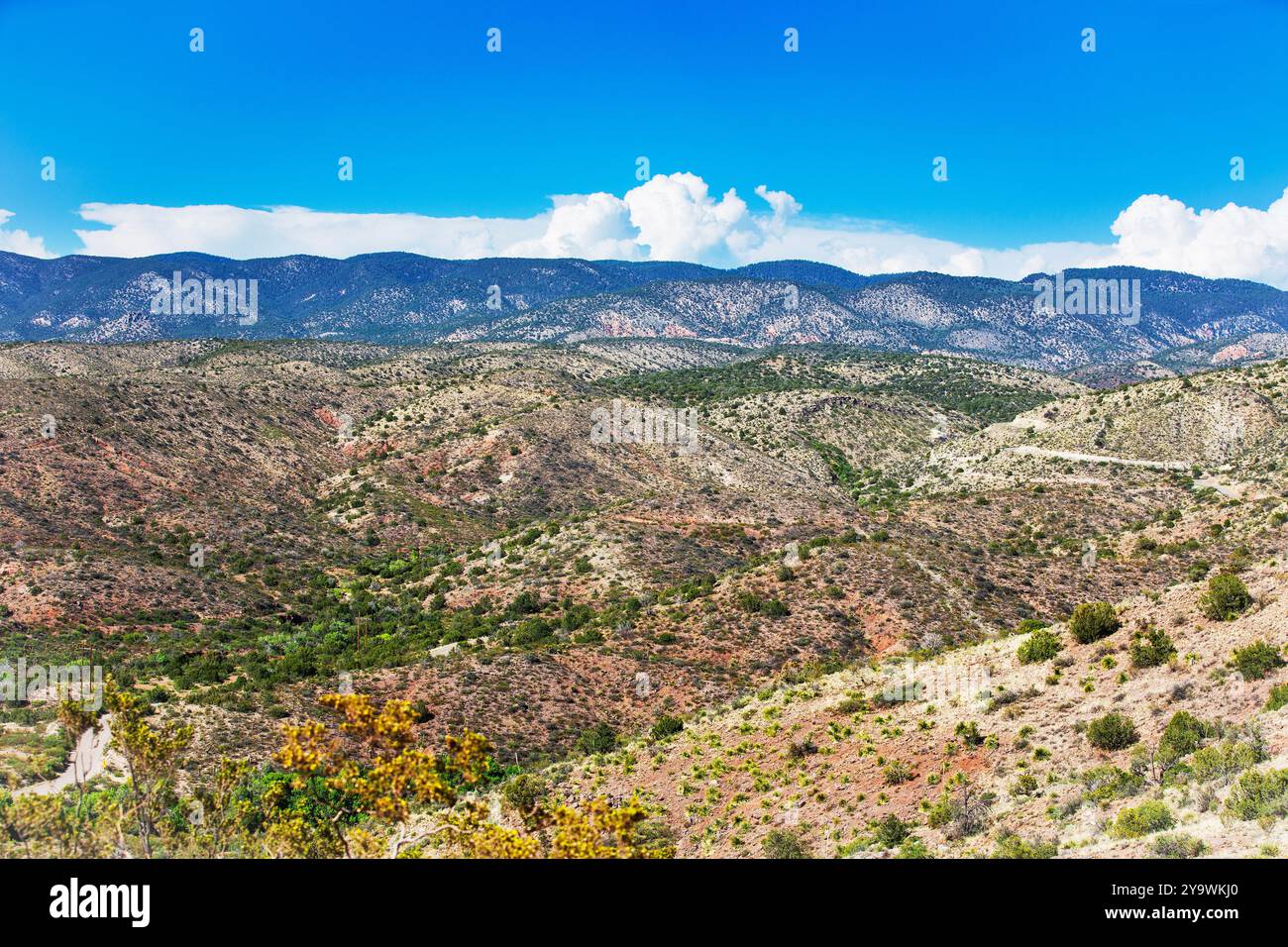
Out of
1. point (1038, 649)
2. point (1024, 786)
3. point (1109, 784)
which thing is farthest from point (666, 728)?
point (1109, 784)

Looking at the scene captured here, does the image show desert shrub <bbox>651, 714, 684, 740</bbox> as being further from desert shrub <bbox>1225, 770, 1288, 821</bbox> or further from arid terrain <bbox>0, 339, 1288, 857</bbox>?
desert shrub <bbox>1225, 770, 1288, 821</bbox>

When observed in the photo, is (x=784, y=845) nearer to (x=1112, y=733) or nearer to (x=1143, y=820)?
(x=1143, y=820)

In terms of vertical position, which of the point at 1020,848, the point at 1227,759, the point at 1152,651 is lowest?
the point at 1020,848

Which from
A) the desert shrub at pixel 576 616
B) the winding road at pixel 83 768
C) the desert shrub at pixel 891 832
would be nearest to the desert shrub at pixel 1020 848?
the desert shrub at pixel 891 832

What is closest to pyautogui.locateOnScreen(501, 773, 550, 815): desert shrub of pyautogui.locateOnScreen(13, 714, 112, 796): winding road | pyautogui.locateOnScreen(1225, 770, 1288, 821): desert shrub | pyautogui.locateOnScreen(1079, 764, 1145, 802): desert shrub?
pyautogui.locateOnScreen(13, 714, 112, 796): winding road

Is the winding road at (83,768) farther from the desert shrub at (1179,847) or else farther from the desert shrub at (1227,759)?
the desert shrub at (1227,759)
